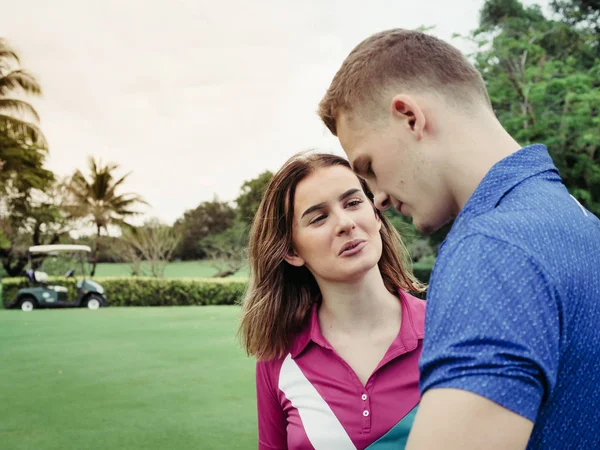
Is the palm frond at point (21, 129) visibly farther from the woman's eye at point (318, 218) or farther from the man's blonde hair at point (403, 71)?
the man's blonde hair at point (403, 71)

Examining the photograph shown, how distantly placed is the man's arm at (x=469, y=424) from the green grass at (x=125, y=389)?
5.37 m

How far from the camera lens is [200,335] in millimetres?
13539

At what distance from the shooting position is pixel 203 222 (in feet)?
159

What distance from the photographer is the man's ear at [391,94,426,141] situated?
1.14m

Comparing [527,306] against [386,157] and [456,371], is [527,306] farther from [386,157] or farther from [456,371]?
[386,157]

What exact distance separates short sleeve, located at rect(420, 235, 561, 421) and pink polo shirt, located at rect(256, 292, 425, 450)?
1274 millimetres

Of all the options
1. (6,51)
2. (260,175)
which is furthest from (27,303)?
(260,175)

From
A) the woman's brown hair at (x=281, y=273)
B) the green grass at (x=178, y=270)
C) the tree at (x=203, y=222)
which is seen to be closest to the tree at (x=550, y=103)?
the woman's brown hair at (x=281, y=273)

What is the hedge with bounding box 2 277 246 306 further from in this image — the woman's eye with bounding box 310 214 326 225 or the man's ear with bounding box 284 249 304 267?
the woman's eye with bounding box 310 214 326 225

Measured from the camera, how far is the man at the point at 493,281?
33.3 inches

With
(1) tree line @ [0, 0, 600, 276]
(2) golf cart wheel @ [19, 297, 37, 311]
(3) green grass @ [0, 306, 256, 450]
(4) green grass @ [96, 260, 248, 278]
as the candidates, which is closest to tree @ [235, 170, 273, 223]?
(1) tree line @ [0, 0, 600, 276]

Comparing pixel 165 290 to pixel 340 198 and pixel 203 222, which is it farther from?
pixel 203 222

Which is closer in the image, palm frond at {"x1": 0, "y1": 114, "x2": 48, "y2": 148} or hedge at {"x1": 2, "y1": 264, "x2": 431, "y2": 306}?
hedge at {"x1": 2, "y1": 264, "x2": 431, "y2": 306}

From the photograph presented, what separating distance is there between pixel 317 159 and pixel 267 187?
0.77 ft
